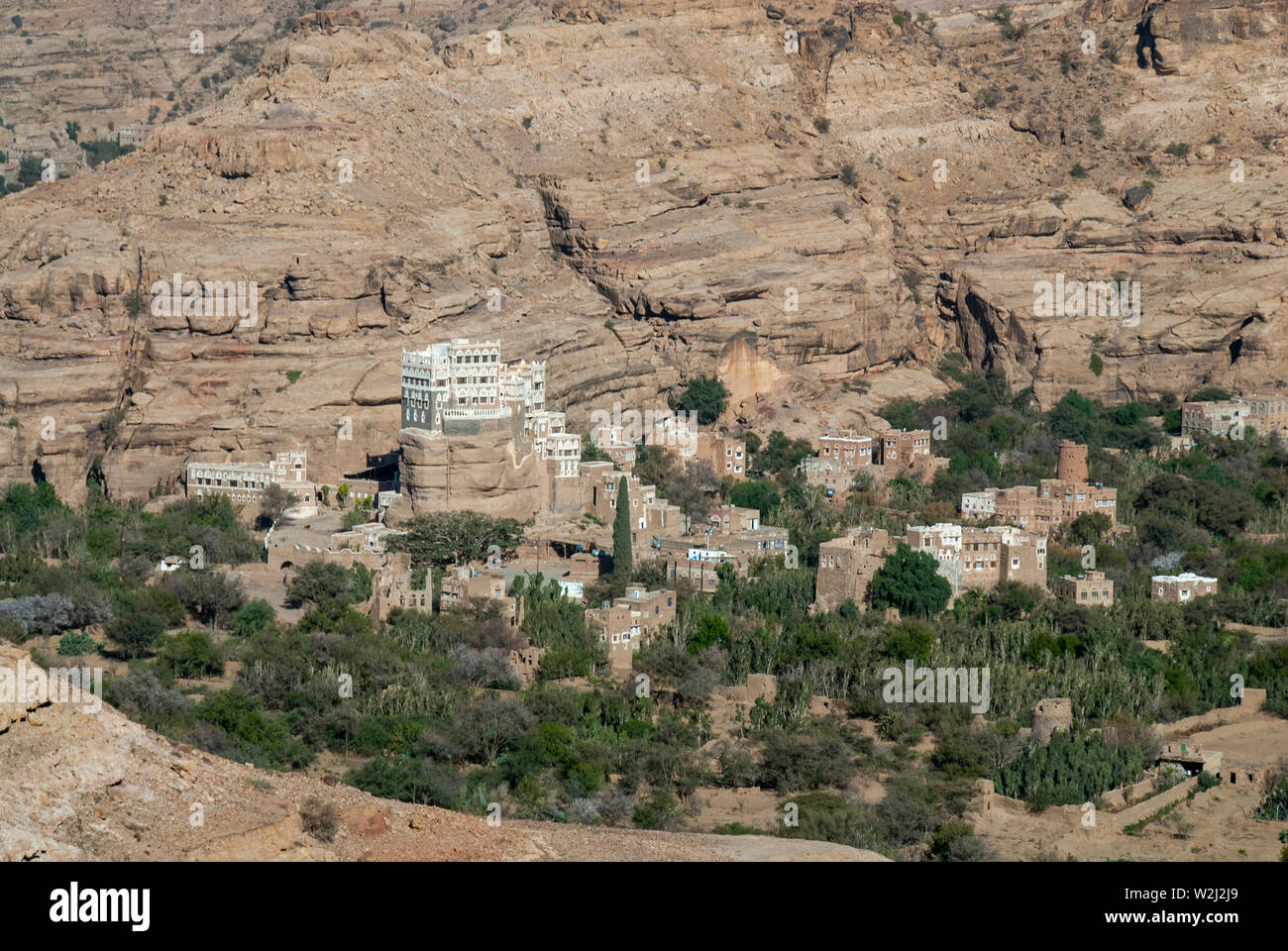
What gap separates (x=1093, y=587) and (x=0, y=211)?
38793 mm

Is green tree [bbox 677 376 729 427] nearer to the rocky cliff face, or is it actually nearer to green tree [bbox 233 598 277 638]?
the rocky cliff face

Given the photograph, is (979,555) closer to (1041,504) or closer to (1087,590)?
(1087,590)

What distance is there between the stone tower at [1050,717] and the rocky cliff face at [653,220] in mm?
27260

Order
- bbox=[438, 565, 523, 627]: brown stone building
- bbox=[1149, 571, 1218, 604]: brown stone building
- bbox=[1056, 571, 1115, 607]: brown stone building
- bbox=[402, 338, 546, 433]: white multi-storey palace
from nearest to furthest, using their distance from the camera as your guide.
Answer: bbox=[438, 565, 523, 627]: brown stone building
bbox=[1056, 571, 1115, 607]: brown stone building
bbox=[1149, 571, 1218, 604]: brown stone building
bbox=[402, 338, 546, 433]: white multi-storey palace

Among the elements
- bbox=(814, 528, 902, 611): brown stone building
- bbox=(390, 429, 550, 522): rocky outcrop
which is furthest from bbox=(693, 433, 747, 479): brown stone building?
bbox=(814, 528, 902, 611): brown stone building

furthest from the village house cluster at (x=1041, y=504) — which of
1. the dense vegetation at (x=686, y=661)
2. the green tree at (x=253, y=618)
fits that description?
the green tree at (x=253, y=618)

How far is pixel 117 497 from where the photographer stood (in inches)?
2736

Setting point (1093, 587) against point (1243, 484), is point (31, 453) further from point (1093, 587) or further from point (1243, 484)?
point (1243, 484)

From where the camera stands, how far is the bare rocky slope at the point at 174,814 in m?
28.8

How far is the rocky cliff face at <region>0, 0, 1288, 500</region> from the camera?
73.0m

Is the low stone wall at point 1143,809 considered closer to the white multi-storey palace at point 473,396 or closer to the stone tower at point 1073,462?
the stone tower at point 1073,462

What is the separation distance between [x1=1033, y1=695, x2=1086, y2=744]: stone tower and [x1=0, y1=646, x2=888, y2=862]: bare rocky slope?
17.3 m

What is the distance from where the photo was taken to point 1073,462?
7088cm

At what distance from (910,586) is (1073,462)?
14.5 meters
